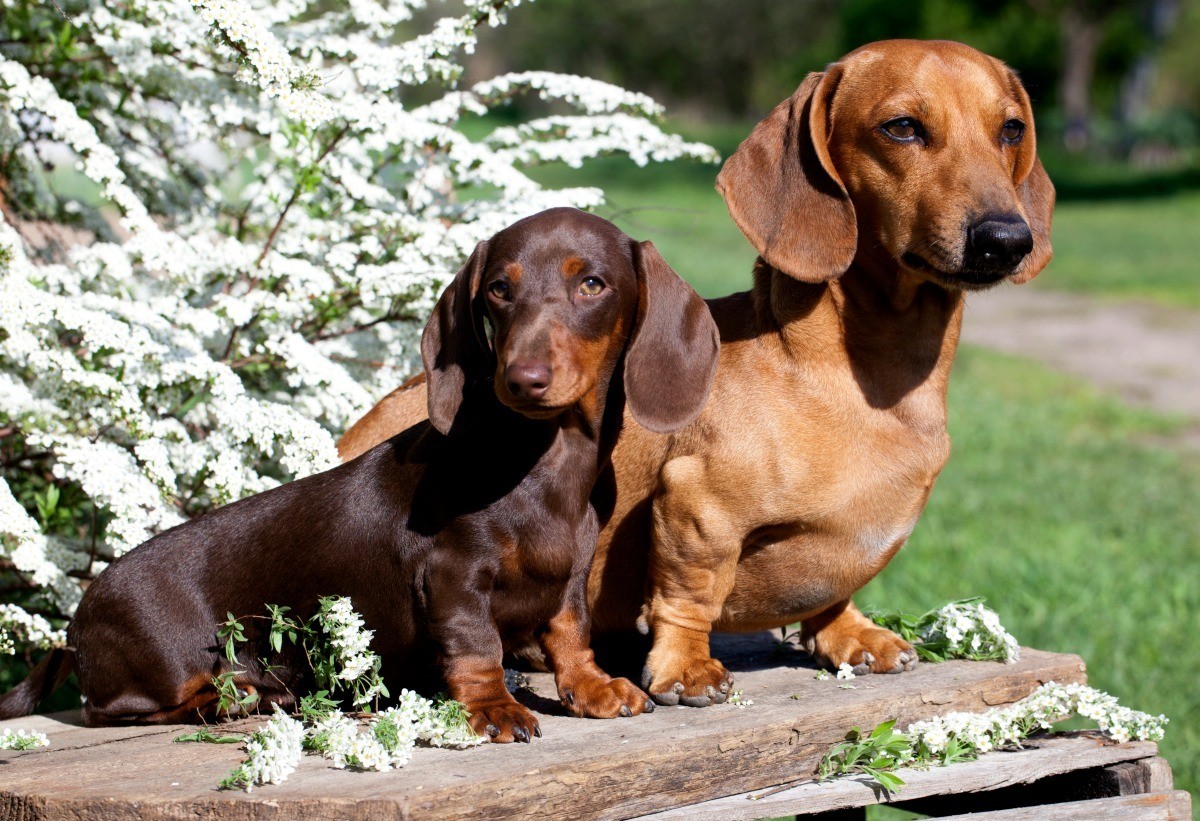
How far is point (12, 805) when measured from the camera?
8.93 ft

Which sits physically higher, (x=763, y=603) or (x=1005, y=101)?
(x=1005, y=101)

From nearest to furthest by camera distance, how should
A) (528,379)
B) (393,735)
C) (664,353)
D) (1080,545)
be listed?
(528,379)
(393,735)
(664,353)
(1080,545)

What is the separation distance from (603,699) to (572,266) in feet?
3.18

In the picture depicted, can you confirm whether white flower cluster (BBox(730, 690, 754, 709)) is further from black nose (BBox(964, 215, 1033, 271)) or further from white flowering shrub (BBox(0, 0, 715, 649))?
white flowering shrub (BBox(0, 0, 715, 649))

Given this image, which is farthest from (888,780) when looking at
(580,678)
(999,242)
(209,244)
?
(209,244)

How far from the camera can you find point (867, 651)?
3473mm

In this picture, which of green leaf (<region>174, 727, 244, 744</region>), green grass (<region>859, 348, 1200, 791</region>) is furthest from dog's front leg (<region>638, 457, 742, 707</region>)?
green grass (<region>859, 348, 1200, 791</region>)

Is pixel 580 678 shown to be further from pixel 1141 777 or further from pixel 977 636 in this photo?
A: pixel 1141 777

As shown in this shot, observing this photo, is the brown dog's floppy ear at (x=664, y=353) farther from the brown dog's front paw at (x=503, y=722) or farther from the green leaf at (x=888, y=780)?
the green leaf at (x=888, y=780)

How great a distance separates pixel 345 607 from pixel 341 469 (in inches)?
18.3

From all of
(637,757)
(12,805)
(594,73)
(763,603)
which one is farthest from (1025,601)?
(594,73)

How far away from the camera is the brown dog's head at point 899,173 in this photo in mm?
2998

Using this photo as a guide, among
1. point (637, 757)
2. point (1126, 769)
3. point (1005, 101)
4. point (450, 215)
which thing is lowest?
point (1126, 769)

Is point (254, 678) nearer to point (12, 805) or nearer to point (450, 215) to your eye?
point (12, 805)
